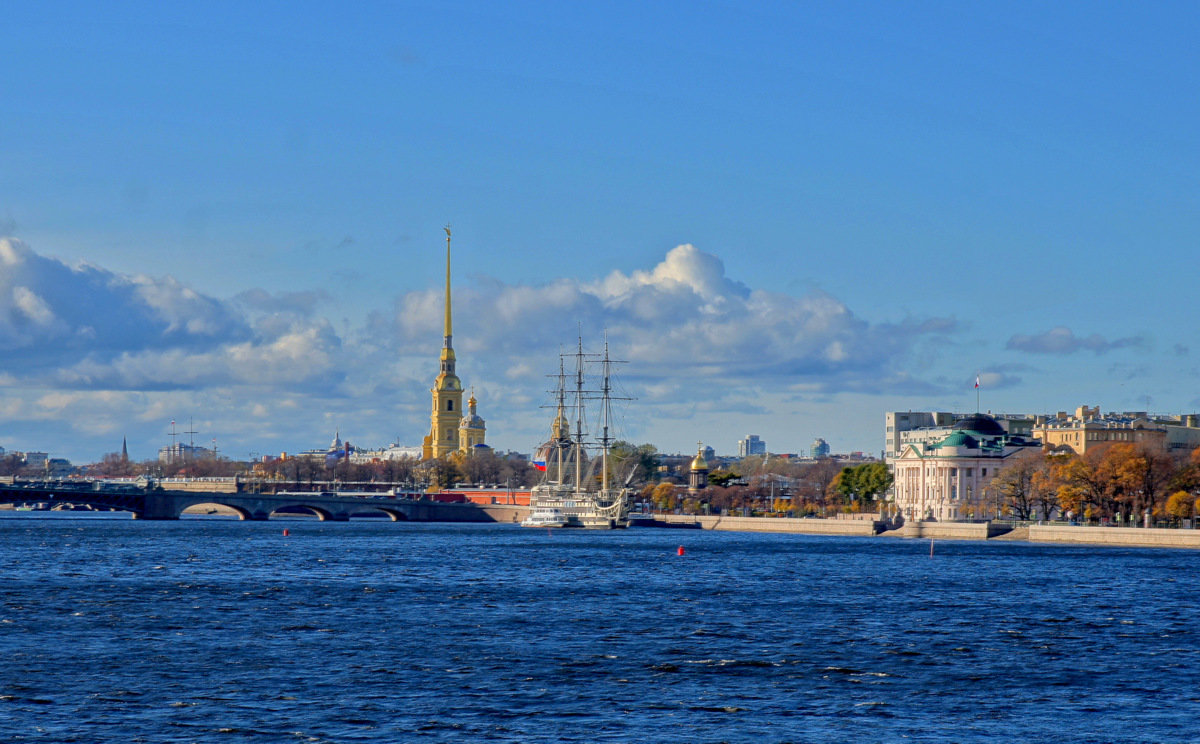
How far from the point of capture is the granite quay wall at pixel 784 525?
149 meters

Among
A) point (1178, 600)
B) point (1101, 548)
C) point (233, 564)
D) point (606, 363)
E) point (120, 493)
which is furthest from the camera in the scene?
point (606, 363)

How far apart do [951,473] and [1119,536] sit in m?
54.0

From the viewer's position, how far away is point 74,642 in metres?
→ 44.0

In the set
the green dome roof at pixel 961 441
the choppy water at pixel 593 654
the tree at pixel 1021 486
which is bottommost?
the choppy water at pixel 593 654

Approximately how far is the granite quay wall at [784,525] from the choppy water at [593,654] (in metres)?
67.8

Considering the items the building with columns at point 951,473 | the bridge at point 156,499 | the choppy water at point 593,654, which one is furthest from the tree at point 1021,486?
the bridge at point 156,499

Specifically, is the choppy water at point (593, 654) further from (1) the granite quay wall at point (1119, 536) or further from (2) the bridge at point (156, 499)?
(2) the bridge at point (156, 499)

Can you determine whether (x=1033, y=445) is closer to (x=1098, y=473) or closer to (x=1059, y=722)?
(x=1098, y=473)

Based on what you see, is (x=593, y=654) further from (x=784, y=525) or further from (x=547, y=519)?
(x=547, y=519)

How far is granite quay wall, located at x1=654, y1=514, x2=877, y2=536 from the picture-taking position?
149375 millimetres

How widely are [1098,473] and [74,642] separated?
9595 cm

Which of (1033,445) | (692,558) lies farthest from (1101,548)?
(1033,445)

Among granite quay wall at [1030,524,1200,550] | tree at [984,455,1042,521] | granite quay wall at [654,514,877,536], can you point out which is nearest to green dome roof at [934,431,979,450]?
granite quay wall at [654,514,877,536]

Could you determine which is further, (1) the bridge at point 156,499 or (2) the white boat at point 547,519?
(2) the white boat at point 547,519
